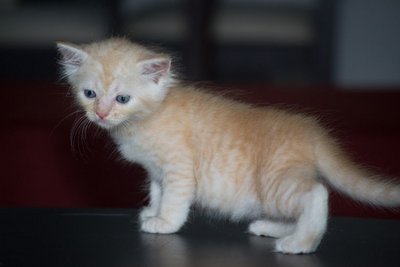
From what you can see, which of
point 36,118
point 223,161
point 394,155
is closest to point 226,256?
point 223,161

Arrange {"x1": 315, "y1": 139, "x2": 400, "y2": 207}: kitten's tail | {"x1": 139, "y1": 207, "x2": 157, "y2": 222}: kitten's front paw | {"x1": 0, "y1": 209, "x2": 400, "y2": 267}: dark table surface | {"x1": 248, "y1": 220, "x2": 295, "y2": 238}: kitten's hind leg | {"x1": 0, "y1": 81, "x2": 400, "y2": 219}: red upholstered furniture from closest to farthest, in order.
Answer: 1. {"x1": 0, "y1": 209, "x2": 400, "y2": 267}: dark table surface
2. {"x1": 315, "y1": 139, "x2": 400, "y2": 207}: kitten's tail
3. {"x1": 248, "y1": 220, "x2": 295, "y2": 238}: kitten's hind leg
4. {"x1": 139, "y1": 207, "x2": 157, "y2": 222}: kitten's front paw
5. {"x1": 0, "y1": 81, "x2": 400, "y2": 219}: red upholstered furniture

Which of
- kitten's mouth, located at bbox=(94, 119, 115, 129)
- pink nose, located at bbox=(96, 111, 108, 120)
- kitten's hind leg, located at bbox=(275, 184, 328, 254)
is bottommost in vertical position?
kitten's hind leg, located at bbox=(275, 184, 328, 254)

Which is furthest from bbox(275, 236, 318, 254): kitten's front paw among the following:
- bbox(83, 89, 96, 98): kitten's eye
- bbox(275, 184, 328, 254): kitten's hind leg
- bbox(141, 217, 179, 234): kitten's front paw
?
bbox(83, 89, 96, 98): kitten's eye

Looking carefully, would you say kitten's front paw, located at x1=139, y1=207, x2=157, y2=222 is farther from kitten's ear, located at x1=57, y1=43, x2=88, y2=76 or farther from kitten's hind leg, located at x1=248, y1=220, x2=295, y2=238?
kitten's ear, located at x1=57, y1=43, x2=88, y2=76

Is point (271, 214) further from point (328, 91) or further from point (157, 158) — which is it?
point (328, 91)

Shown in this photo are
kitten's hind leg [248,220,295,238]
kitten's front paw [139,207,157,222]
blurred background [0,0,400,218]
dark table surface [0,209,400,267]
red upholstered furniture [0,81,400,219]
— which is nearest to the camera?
dark table surface [0,209,400,267]

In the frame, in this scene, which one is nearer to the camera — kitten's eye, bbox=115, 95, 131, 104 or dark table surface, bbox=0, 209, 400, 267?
dark table surface, bbox=0, 209, 400, 267
